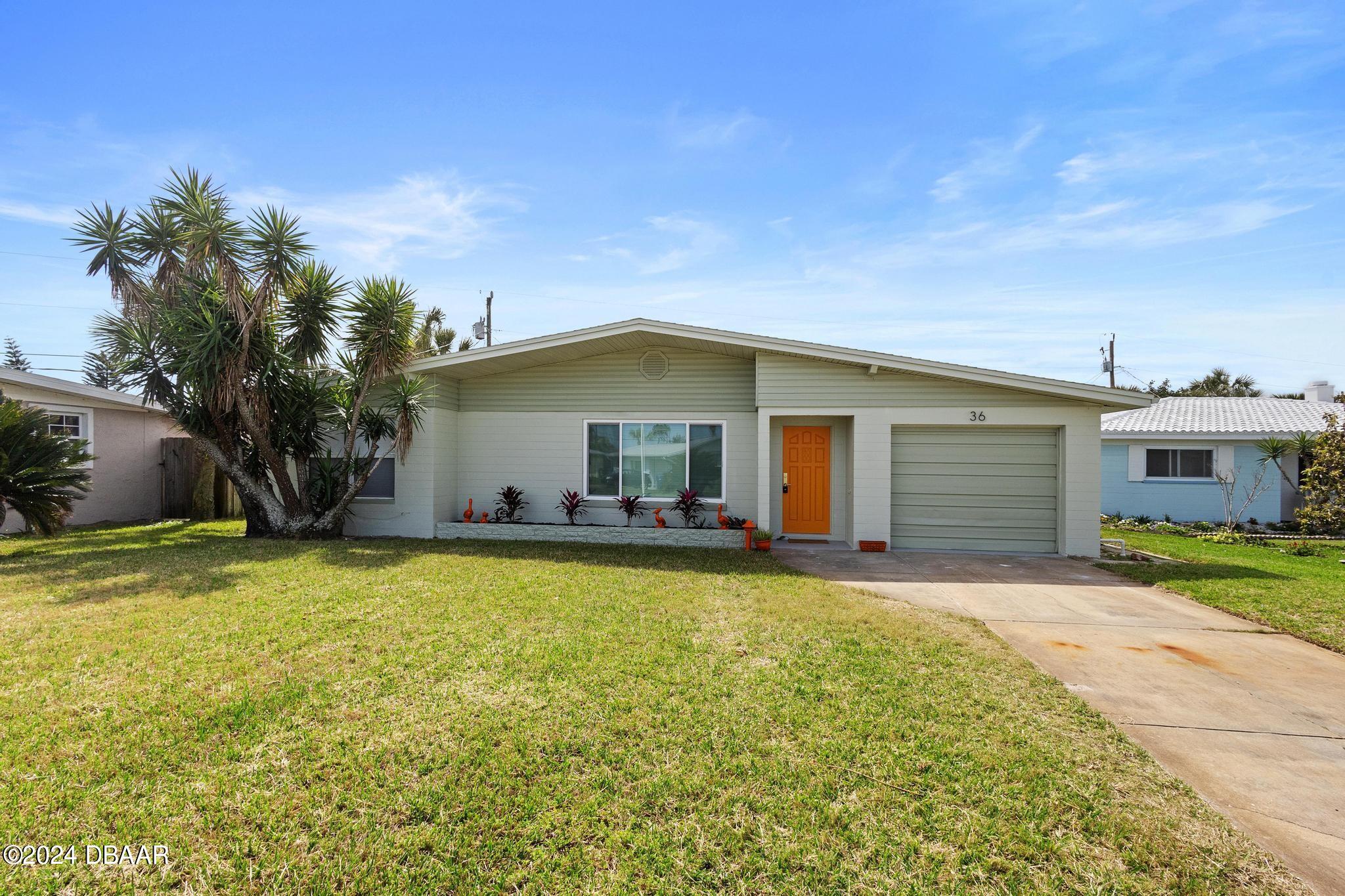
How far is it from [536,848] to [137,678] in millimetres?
3263

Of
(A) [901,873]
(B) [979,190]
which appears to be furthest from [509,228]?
(A) [901,873]

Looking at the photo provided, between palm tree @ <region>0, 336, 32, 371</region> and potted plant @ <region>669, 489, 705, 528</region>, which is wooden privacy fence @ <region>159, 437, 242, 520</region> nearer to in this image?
potted plant @ <region>669, 489, 705, 528</region>

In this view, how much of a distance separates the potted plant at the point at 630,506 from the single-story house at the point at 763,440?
127 mm

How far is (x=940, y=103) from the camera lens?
9914 millimetres

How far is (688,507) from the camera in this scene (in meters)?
10.4

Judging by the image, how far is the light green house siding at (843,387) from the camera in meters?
9.78

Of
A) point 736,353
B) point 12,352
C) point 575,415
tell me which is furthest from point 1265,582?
point 12,352

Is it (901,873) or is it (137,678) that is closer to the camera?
(901,873)

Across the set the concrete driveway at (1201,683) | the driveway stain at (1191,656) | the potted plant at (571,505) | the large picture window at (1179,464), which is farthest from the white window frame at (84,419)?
the large picture window at (1179,464)

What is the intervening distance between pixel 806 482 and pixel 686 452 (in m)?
2.28

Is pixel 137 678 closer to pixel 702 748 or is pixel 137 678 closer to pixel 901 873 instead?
pixel 702 748

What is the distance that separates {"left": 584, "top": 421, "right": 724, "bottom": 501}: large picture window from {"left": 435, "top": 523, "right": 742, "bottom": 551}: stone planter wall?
31.7 inches

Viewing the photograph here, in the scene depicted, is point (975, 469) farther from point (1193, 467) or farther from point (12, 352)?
point (12, 352)

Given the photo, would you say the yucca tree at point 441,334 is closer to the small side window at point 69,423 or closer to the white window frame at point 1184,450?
the small side window at point 69,423
